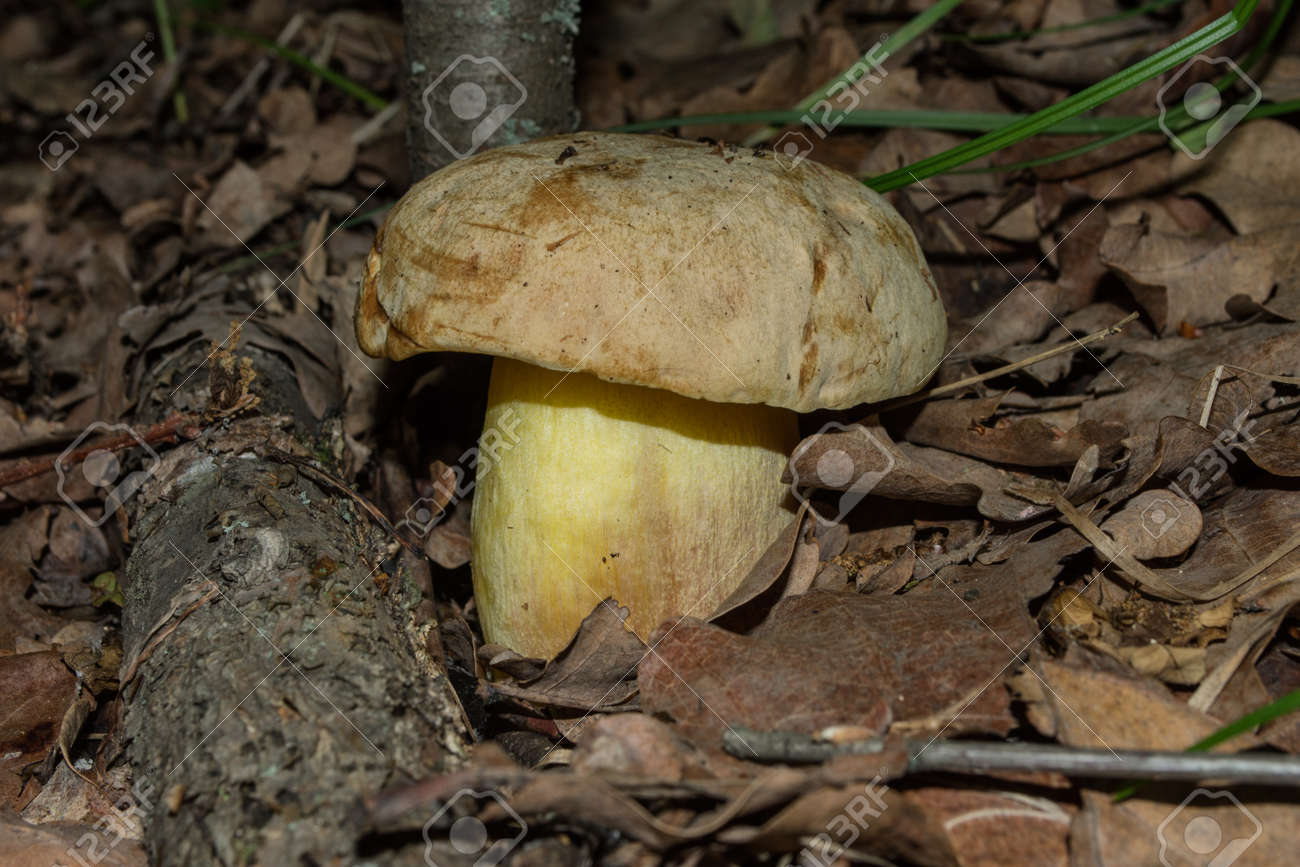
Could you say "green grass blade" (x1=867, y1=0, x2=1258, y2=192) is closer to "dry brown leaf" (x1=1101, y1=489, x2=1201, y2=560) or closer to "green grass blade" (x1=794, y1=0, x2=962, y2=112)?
"green grass blade" (x1=794, y1=0, x2=962, y2=112)

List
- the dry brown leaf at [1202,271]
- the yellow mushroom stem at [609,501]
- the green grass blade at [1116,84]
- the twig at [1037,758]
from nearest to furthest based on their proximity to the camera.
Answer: the twig at [1037,758] < the yellow mushroom stem at [609,501] < the green grass blade at [1116,84] < the dry brown leaf at [1202,271]

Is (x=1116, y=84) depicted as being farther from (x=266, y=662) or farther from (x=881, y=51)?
(x=266, y=662)

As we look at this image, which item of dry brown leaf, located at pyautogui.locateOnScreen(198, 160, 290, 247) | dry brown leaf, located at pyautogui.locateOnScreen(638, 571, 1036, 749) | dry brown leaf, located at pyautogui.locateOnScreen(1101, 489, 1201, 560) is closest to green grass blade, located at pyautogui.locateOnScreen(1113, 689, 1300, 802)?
dry brown leaf, located at pyautogui.locateOnScreen(638, 571, 1036, 749)

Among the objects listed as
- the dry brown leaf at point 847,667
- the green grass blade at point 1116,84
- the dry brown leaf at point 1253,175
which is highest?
the green grass blade at point 1116,84

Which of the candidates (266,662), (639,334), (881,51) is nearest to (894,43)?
(881,51)

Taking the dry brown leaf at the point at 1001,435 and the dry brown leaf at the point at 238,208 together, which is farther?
the dry brown leaf at the point at 238,208

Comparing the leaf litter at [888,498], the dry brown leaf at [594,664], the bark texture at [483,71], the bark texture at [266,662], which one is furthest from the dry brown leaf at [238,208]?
the dry brown leaf at [594,664]

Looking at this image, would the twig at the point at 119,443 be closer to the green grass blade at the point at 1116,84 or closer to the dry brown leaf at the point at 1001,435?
the dry brown leaf at the point at 1001,435

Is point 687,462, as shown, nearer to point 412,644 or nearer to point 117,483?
point 412,644
